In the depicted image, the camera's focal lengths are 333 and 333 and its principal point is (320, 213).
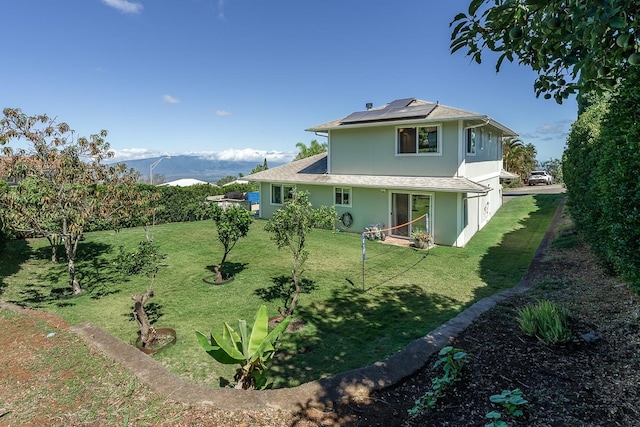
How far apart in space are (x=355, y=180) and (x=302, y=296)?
1000 cm

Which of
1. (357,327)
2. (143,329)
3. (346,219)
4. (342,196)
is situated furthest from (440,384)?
(342,196)

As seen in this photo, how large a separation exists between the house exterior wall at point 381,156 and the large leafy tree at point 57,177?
12260 millimetres

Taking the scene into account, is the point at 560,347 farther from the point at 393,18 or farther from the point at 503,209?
the point at 503,209

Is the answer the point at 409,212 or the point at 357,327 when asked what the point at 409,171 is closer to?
the point at 409,212

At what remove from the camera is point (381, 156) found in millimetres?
18344

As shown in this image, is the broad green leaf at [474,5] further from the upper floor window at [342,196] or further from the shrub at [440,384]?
the upper floor window at [342,196]

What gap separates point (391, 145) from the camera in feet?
58.9

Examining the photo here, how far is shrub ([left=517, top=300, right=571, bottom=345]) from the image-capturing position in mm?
4785

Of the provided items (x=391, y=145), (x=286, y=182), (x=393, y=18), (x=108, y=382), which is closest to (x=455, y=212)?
(x=391, y=145)

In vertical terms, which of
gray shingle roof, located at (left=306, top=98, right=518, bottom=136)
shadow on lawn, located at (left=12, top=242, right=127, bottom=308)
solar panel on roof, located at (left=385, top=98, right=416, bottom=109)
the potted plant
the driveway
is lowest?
shadow on lawn, located at (left=12, top=242, right=127, bottom=308)

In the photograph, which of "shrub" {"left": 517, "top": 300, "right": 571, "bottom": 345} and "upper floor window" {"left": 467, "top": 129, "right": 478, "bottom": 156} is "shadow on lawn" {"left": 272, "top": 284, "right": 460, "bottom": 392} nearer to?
"shrub" {"left": 517, "top": 300, "right": 571, "bottom": 345}

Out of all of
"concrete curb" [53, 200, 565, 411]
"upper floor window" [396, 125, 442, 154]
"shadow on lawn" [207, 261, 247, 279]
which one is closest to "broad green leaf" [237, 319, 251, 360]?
"concrete curb" [53, 200, 565, 411]

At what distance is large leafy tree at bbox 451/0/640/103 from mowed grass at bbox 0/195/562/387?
16.8ft

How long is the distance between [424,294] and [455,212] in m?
7.11
